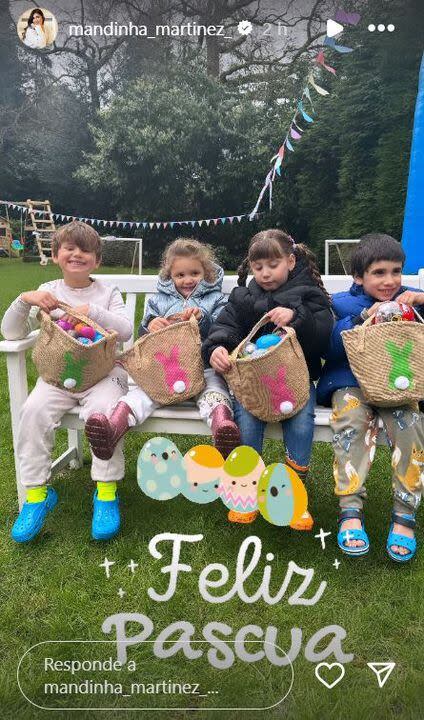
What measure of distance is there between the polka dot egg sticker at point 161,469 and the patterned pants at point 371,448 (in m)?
0.50

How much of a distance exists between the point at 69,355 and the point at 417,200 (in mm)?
2720

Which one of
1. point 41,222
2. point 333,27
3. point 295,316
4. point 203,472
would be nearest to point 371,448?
point 295,316

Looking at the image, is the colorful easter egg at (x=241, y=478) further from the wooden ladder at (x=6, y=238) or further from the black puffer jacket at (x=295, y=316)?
the wooden ladder at (x=6, y=238)

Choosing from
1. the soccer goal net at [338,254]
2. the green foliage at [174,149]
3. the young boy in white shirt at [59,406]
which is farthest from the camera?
the soccer goal net at [338,254]

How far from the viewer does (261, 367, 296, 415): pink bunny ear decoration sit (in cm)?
153

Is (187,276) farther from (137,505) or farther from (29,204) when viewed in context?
(29,204)

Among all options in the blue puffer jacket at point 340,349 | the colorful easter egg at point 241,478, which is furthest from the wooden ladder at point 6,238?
the colorful easter egg at point 241,478

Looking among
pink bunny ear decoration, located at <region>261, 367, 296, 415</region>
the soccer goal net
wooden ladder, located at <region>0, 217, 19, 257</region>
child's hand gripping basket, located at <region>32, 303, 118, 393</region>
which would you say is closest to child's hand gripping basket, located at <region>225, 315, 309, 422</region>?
pink bunny ear decoration, located at <region>261, 367, 296, 415</region>

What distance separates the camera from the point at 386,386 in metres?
1.50

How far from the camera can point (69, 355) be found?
1675 millimetres

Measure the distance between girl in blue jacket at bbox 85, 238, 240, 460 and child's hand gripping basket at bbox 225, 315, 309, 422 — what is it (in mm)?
98

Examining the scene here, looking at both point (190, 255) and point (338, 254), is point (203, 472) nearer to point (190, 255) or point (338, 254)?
point (190, 255)

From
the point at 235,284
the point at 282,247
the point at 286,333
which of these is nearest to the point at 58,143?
the point at 235,284

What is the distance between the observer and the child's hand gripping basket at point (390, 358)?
1465 millimetres
